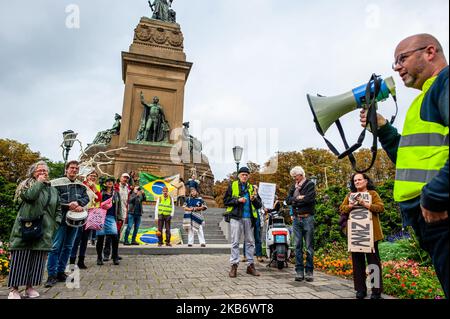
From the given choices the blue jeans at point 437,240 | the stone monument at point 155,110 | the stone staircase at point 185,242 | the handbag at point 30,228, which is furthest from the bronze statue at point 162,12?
the blue jeans at point 437,240

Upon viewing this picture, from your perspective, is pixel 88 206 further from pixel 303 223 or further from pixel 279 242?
pixel 303 223

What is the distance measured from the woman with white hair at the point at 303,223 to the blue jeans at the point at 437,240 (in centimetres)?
376

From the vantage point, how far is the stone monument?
18906 millimetres

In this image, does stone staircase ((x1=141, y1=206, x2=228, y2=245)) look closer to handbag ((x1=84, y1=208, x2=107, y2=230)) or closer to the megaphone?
handbag ((x1=84, y1=208, x2=107, y2=230))

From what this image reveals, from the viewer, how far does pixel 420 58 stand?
192 centimetres

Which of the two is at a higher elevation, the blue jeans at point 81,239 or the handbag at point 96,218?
the handbag at point 96,218

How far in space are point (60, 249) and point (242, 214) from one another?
A: 3.54 metres

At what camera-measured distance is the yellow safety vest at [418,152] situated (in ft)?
5.65

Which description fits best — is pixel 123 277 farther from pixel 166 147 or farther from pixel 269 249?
pixel 166 147

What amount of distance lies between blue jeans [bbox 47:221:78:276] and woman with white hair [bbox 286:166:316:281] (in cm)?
426

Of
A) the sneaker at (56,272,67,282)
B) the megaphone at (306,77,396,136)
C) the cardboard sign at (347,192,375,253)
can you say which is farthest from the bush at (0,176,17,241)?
the megaphone at (306,77,396,136)

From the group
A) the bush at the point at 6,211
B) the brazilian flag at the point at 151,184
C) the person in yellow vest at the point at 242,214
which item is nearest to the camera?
the person in yellow vest at the point at 242,214

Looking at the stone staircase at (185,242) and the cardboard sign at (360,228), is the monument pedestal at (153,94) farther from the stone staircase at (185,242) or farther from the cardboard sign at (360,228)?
the cardboard sign at (360,228)

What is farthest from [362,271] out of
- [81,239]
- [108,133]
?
[108,133]
